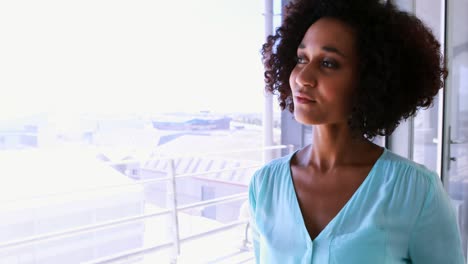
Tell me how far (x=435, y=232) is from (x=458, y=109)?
3.49 ft

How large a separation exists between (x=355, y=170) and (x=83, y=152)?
7.46 ft

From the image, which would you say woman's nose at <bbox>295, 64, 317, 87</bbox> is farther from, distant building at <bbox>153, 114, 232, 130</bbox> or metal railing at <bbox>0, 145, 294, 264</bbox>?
distant building at <bbox>153, 114, 232, 130</bbox>

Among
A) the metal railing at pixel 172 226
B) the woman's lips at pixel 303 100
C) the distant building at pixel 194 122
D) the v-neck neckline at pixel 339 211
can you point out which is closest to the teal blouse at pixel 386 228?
the v-neck neckline at pixel 339 211

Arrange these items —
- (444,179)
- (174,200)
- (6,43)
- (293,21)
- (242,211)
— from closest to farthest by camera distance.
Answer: (293,21)
(444,179)
(174,200)
(6,43)
(242,211)

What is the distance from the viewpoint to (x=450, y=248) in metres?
0.46

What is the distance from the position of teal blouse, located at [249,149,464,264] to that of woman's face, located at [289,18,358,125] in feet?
0.32

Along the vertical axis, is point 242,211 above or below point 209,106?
below

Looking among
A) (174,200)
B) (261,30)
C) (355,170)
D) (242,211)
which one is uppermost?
(261,30)

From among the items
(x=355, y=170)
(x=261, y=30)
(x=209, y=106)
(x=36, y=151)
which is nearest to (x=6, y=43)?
(x=36, y=151)

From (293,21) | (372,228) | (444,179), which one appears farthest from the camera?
(444,179)

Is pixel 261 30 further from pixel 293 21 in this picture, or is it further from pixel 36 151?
pixel 36 151

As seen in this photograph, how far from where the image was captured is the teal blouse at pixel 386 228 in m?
0.46

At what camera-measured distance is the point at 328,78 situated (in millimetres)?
507

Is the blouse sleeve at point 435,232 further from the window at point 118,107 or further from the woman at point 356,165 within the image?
the window at point 118,107
